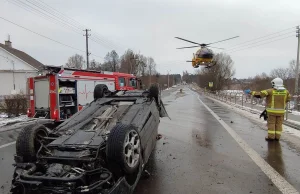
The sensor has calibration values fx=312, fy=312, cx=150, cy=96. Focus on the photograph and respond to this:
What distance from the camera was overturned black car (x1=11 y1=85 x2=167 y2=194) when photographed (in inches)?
147

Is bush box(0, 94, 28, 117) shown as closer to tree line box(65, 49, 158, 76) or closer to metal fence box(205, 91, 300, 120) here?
metal fence box(205, 91, 300, 120)

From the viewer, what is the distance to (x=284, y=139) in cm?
988

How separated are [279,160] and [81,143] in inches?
184

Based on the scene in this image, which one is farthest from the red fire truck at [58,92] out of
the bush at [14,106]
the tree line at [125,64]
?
the tree line at [125,64]

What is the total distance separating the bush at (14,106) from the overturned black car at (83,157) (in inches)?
576

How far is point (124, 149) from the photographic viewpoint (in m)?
Result: 4.09

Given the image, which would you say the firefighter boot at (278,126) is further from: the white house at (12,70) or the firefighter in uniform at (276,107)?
the white house at (12,70)

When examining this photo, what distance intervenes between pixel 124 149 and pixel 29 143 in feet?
4.63

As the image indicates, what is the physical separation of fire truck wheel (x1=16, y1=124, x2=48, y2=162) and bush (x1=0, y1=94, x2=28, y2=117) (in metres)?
Result: 15.4

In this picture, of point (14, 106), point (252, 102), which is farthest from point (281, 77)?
point (14, 106)

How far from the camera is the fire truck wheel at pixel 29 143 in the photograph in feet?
14.4

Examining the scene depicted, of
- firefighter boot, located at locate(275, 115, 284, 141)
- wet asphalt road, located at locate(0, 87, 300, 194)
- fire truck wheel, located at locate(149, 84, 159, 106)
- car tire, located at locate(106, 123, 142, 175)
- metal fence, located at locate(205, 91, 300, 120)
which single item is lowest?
metal fence, located at locate(205, 91, 300, 120)

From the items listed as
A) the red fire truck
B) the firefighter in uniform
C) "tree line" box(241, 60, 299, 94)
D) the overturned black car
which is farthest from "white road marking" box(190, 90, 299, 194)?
"tree line" box(241, 60, 299, 94)

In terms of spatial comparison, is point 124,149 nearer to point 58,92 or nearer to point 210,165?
point 210,165
